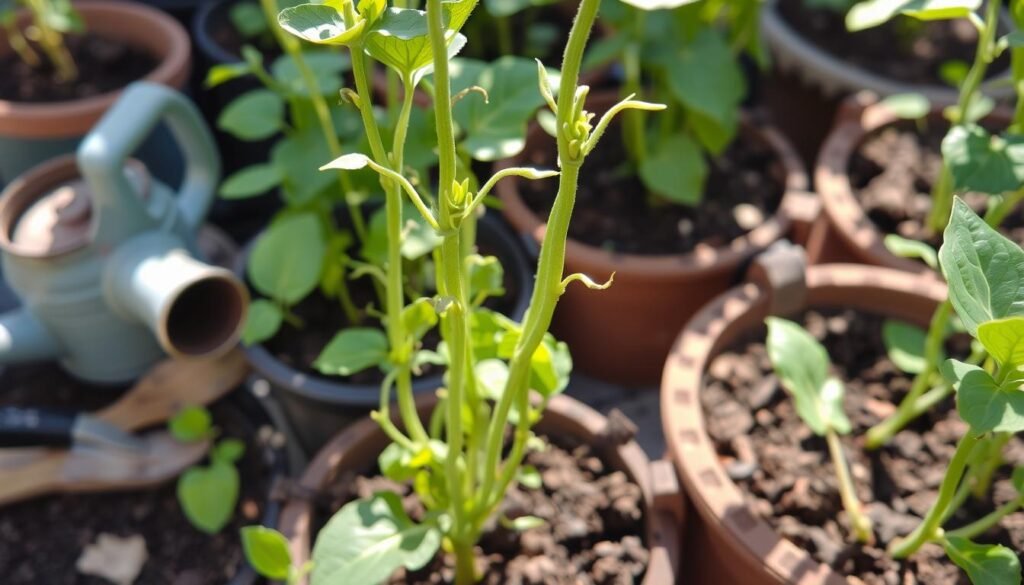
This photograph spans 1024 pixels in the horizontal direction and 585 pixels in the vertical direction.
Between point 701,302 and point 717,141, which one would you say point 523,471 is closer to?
point 701,302

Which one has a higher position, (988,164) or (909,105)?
(988,164)

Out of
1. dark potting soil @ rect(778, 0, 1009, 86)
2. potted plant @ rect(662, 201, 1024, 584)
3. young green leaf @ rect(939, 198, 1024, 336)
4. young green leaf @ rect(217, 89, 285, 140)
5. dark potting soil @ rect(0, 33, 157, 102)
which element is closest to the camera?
young green leaf @ rect(939, 198, 1024, 336)

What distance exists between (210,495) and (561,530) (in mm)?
390

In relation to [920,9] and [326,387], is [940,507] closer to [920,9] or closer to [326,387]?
[920,9]

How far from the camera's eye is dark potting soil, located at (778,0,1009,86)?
1.58m

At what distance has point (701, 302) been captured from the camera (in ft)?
4.15

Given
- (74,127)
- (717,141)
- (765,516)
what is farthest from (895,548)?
(74,127)

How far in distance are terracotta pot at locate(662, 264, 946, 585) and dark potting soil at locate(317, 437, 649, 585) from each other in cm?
7

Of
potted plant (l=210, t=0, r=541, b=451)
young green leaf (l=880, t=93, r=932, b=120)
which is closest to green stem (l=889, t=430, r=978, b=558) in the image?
potted plant (l=210, t=0, r=541, b=451)

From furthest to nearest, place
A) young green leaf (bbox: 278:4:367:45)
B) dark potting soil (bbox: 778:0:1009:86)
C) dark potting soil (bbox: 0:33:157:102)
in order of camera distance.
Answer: dark potting soil (bbox: 778:0:1009:86)
dark potting soil (bbox: 0:33:157:102)
young green leaf (bbox: 278:4:367:45)

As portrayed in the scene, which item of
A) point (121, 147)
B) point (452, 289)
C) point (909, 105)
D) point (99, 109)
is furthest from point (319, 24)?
point (909, 105)

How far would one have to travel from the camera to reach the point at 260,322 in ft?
3.42

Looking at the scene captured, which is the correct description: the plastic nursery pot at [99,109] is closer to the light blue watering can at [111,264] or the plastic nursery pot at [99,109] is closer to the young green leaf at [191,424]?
the light blue watering can at [111,264]

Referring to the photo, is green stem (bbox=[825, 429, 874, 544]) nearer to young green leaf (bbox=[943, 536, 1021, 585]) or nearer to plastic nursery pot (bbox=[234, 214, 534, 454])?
young green leaf (bbox=[943, 536, 1021, 585])
